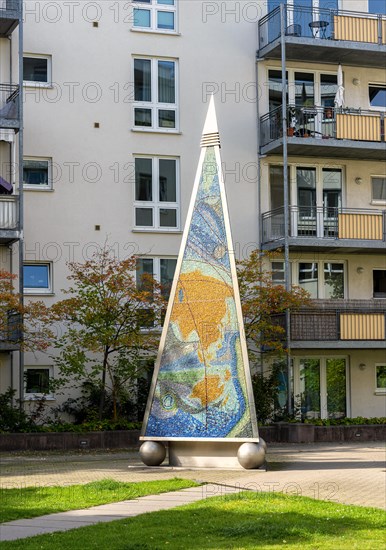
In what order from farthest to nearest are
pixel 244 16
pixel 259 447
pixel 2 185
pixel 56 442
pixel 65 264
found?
pixel 244 16, pixel 65 264, pixel 2 185, pixel 56 442, pixel 259 447

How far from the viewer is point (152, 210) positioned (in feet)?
117

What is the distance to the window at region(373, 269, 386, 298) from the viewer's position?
38344mm

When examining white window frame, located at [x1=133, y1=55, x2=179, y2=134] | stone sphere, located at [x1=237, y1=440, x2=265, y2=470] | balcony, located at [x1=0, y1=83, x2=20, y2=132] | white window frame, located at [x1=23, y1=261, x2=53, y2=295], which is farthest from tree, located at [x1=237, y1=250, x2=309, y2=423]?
stone sphere, located at [x1=237, y1=440, x2=265, y2=470]

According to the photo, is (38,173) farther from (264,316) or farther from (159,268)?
(264,316)

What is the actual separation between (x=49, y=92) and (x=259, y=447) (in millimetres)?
17106

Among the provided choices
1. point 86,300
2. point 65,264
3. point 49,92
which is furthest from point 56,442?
point 49,92

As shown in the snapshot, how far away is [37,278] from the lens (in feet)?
112

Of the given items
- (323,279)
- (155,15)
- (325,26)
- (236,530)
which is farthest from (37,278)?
(236,530)

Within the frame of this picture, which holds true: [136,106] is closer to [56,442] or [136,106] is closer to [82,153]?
[82,153]

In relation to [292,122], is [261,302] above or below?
below

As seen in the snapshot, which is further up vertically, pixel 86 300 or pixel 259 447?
pixel 86 300

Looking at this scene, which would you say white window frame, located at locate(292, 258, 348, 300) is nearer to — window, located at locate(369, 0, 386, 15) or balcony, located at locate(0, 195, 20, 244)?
window, located at locate(369, 0, 386, 15)

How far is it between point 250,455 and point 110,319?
31.9ft

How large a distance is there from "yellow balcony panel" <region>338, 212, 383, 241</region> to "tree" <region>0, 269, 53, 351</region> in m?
10.3
